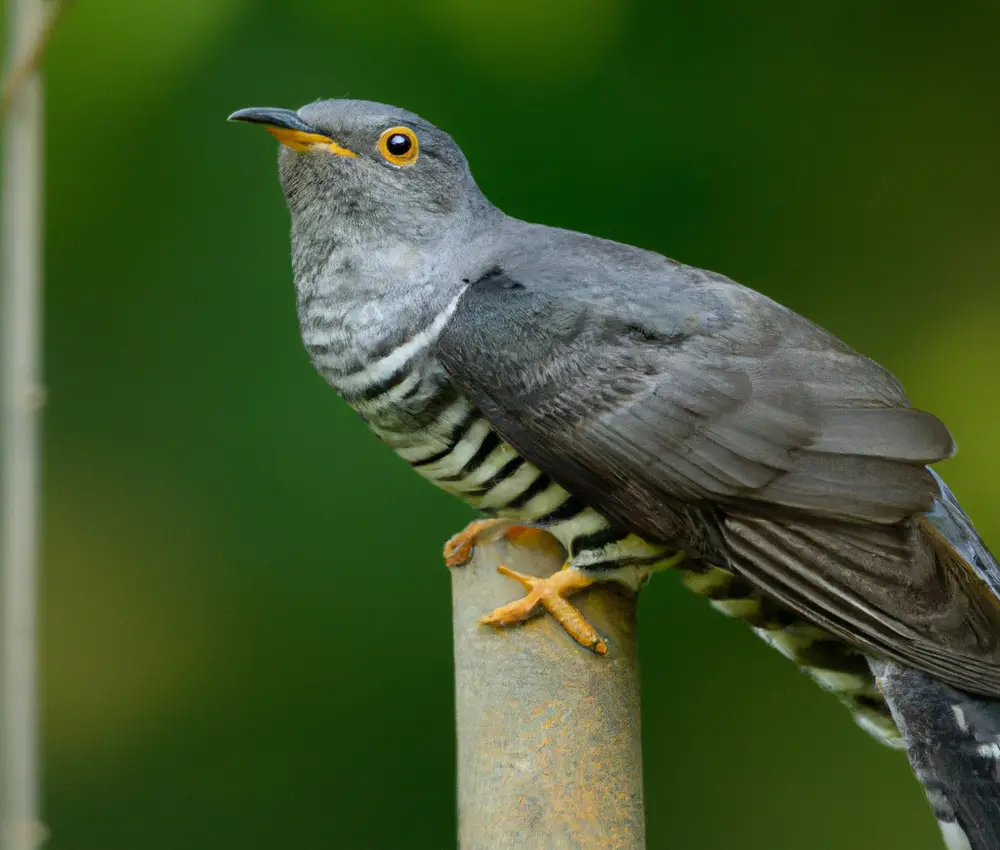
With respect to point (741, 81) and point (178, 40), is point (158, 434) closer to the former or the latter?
point (178, 40)

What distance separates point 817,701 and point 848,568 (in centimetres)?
150

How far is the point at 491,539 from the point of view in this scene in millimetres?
1904

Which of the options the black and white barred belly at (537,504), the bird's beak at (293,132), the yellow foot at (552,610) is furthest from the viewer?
the bird's beak at (293,132)

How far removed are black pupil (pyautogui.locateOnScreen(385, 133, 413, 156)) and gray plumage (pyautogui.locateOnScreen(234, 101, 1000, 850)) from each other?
6.1 inches

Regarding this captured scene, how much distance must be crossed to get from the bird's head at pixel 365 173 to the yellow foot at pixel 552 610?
22.3 inches

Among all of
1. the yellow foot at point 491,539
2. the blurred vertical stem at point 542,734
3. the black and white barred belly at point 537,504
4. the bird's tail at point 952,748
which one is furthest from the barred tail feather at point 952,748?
the yellow foot at point 491,539

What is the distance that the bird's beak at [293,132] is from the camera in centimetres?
197

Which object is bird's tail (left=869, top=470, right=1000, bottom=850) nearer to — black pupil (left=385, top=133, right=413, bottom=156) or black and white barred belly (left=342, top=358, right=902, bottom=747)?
black and white barred belly (left=342, top=358, right=902, bottom=747)

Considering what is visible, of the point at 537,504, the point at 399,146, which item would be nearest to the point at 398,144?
the point at 399,146

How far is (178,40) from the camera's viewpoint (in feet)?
10.3

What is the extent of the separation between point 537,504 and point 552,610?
20 cm

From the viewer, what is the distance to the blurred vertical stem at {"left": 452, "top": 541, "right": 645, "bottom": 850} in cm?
161

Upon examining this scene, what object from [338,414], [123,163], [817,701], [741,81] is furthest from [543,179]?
[817,701]

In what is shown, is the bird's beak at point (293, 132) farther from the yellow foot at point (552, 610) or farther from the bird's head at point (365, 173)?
the yellow foot at point (552, 610)
